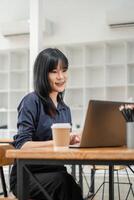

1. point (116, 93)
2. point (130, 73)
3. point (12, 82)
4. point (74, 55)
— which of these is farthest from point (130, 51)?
point (12, 82)

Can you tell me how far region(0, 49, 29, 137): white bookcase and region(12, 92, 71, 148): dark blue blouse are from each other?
5.92 m

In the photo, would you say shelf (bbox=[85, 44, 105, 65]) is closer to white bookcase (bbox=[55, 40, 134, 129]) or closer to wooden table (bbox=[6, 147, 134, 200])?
white bookcase (bbox=[55, 40, 134, 129])

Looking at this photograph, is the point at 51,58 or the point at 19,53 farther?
→ the point at 19,53

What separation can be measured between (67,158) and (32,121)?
0.53m

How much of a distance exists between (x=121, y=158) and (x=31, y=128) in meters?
0.62

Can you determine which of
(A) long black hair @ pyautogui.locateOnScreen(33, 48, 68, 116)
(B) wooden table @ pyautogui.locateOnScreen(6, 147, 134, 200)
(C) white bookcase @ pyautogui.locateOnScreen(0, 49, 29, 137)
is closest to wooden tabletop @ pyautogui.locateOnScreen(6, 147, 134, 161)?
(B) wooden table @ pyautogui.locateOnScreen(6, 147, 134, 200)

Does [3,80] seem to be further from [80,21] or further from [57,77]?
[57,77]

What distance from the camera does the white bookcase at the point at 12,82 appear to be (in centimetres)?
770

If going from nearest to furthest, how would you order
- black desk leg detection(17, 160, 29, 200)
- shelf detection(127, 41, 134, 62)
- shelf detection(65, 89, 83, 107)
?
black desk leg detection(17, 160, 29, 200) → shelf detection(127, 41, 134, 62) → shelf detection(65, 89, 83, 107)

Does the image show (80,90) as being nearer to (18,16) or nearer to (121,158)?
(18,16)

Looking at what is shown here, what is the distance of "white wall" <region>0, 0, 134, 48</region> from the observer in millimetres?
6961

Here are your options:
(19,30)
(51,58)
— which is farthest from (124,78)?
(51,58)

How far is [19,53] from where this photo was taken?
7953mm

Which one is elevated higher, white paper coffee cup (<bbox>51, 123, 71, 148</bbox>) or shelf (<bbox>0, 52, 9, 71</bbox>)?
shelf (<bbox>0, 52, 9, 71</bbox>)
